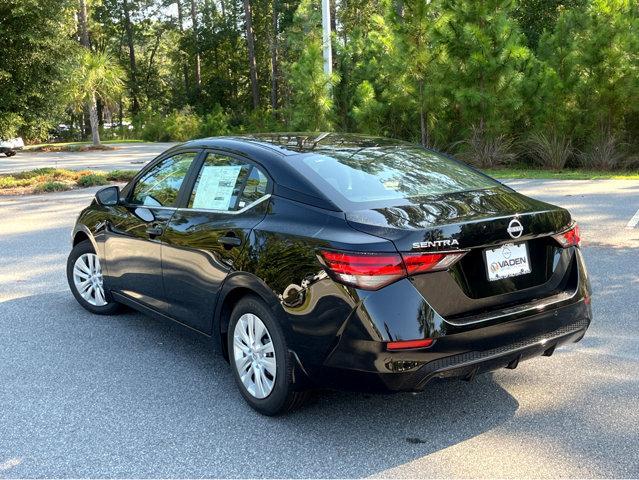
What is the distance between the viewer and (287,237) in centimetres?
365

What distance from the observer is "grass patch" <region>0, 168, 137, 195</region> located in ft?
51.2

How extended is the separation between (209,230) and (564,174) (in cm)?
1351

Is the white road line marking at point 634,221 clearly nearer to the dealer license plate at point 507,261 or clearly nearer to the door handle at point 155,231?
the dealer license plate at point 507,261

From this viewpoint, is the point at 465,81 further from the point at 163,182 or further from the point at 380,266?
the point at 380,266

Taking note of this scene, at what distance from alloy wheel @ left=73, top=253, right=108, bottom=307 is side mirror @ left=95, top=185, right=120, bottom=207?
1.84 feet

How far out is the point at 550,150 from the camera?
17328mm

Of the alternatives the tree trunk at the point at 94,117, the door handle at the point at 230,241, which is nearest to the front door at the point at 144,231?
the door handle at the point at 230,241

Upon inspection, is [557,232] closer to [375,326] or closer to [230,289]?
[375,326]

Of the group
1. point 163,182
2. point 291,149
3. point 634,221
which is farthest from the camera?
point 634,221

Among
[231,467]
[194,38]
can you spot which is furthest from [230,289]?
[194,38]

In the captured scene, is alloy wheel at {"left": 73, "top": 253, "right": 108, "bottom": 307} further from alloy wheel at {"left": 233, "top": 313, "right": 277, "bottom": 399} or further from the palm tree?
the palm tree

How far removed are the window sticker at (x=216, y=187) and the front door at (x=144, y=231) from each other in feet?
0.89

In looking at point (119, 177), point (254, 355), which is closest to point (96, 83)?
point (119, 177)

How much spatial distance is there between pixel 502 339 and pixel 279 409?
1.30 metres
